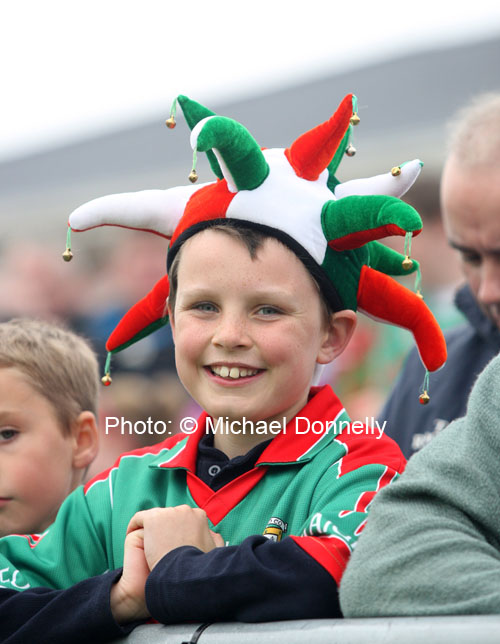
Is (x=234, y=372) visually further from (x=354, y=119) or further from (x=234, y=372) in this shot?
(x=354, y=119)

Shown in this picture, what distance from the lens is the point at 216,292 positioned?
2.10 metres

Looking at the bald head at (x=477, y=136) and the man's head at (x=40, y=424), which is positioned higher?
the bald head at (x=477, y=136)

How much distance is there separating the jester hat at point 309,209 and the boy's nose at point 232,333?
0.67 ft

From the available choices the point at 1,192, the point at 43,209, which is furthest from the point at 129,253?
the point at 1,192

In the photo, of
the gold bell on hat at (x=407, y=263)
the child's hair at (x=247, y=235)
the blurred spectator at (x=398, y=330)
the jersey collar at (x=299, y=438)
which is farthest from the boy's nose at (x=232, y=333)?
the blurred spectator at (x=398, y=330)

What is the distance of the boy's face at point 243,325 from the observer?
6.81 feet

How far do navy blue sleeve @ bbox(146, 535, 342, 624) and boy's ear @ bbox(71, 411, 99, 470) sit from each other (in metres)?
0.95

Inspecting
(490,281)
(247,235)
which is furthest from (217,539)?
(490,281)

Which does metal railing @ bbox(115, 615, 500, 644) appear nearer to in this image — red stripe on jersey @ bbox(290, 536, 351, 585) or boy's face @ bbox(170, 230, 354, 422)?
red stripe on jersey @ bbox(290, 536, 351, 585)

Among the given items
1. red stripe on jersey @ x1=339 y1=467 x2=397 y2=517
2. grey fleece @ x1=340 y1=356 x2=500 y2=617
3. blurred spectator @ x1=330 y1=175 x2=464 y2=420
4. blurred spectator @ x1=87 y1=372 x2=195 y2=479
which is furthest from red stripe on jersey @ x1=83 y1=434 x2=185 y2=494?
blurred spectator @ x1=87 y1=372 x2=195 y2=479

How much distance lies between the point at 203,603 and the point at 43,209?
21.1ft

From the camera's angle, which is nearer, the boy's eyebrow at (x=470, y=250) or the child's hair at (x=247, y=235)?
the child's hair at (x=247, y=235)

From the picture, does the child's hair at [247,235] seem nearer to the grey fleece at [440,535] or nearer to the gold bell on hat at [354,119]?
the gold bell on hat at [354,119]

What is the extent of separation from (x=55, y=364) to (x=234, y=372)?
0.70 meters
